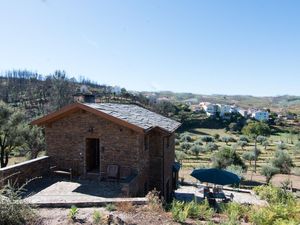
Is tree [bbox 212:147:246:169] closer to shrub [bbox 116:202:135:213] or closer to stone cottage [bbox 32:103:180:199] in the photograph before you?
stone cottage [bbox 32:103:180:199]

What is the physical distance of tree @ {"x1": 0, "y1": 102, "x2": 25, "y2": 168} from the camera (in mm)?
28844

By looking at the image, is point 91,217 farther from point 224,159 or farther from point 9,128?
point 224,159

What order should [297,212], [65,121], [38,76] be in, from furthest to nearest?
[38,76] → [65,121] → [297,212]

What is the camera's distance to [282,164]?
36.8 m

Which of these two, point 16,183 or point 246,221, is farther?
point 16,183

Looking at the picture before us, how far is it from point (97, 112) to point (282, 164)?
29540 mm

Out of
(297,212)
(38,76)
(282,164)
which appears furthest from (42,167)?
(38,76)

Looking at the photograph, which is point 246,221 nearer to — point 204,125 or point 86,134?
point 86,134

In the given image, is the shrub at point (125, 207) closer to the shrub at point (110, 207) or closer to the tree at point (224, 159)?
the shrub at point (110, 207)

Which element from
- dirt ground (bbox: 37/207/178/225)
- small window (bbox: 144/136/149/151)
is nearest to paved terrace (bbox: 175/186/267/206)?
small window (bbox: 144/136/149/151)

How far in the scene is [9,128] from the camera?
29.1 m

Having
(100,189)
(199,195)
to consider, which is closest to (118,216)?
(100,189)

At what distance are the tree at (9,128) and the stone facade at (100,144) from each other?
15.8 metres

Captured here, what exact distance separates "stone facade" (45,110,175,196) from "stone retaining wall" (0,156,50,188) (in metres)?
0.58
